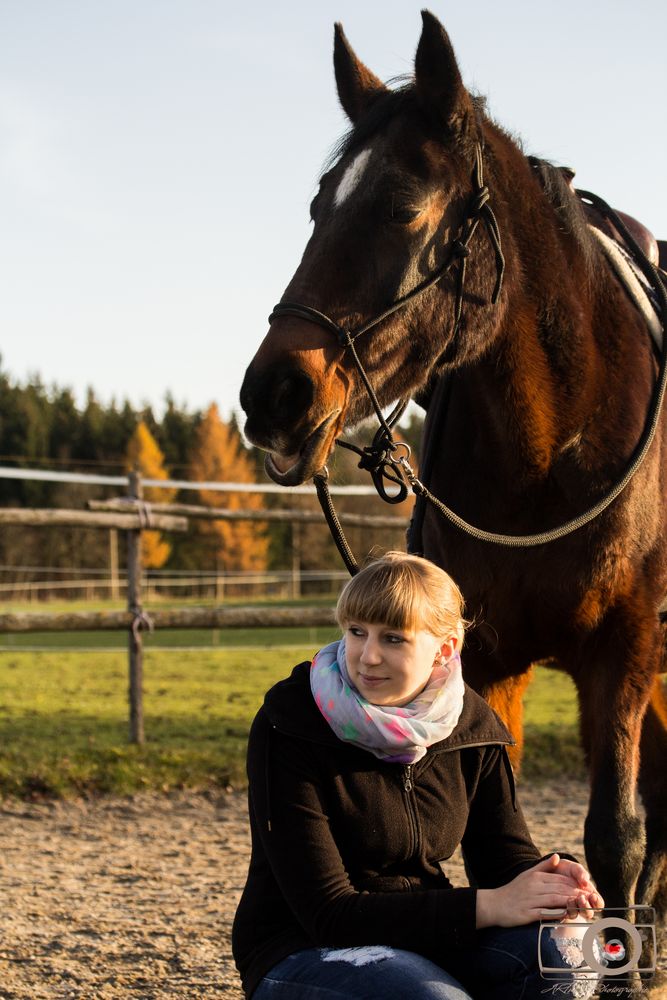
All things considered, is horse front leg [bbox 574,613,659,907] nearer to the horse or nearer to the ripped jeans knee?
the horse

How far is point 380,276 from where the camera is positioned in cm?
251

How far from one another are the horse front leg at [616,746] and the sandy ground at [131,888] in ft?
1.81

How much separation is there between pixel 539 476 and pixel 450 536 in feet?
0.97


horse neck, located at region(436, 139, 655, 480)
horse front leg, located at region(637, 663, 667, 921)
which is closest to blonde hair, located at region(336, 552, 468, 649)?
horse neck, located at region(436, 139, 655, 480)

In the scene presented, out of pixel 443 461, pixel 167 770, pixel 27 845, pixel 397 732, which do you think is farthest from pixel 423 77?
pixel 167 770

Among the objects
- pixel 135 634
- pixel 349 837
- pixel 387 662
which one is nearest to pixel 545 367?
pixel 387 662

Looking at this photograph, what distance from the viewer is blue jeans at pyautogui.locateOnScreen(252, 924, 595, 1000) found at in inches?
74.1

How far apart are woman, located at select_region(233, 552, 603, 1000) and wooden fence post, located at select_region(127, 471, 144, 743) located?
4950 mm

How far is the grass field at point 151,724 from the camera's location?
603 centimetres

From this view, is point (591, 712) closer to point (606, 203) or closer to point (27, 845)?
point (606, 203)

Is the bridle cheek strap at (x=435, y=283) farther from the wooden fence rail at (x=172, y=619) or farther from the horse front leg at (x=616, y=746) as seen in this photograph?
the wooden fence rail at (x=172, y=619)

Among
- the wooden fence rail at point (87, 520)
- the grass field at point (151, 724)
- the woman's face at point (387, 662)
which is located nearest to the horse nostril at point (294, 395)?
the woman's face at point (387, 662)

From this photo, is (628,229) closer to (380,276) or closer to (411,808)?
(380,276)

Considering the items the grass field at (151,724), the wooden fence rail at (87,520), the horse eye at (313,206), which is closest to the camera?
the horse eye at (313,206)
